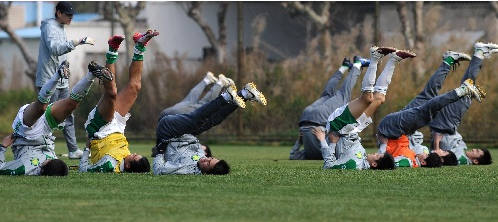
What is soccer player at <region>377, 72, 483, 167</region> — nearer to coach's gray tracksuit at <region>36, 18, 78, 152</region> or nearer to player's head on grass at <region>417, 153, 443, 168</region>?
player's head on grass at <region>417, 153, 443, 168</region>

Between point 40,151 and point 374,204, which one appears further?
point 40,151

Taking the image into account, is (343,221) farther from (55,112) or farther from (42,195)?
(55,112)

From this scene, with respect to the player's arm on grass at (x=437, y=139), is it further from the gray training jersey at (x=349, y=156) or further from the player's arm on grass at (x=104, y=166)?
the player's arm on grass at (x=104, y=166)

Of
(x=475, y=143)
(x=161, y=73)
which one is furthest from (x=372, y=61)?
(x=161, y=73)

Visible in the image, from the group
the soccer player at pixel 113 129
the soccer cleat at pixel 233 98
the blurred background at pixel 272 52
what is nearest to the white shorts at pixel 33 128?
the soccer player at pixel 113 129

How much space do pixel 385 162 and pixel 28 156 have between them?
3837 millimetres

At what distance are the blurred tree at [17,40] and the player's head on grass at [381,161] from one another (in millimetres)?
12209

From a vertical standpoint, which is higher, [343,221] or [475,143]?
[343,221]

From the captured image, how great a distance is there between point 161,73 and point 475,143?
20.9 feet

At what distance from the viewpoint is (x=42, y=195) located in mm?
8516

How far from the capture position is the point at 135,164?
443 inches

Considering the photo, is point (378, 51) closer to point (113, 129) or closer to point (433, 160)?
point (433, 160)

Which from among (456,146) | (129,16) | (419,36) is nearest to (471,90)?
(456,146)

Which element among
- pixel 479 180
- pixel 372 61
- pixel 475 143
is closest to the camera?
pixel 479 180
